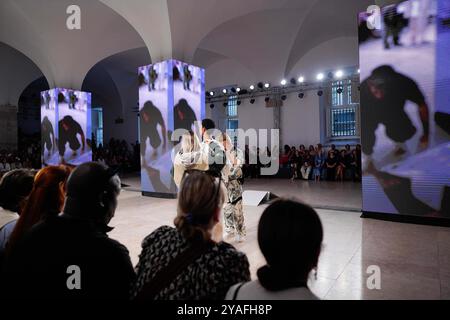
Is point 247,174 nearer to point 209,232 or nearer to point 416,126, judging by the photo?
point 416,126

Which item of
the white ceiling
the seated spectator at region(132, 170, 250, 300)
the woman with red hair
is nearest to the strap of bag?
the seated spectator at region(132, 170, 250, 300)

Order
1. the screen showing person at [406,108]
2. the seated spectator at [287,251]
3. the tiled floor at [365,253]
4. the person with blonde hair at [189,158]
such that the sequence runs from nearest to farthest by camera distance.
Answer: the seated spectator at [287,251], the tiled floor at [365,253], the person with blonde hair at [189,158], the screen showing person at [406,108]

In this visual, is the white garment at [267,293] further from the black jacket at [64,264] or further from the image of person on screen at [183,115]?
the image of person on screen at [183,115]

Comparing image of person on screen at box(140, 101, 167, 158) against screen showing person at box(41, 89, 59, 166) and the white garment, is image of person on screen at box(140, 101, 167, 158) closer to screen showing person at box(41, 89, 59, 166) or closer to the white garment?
screen showing person at box(41, 89, 59, 166)

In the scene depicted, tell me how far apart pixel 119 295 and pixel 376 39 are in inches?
215

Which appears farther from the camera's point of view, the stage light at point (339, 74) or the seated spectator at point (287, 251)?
the stage light at point (339, 74)

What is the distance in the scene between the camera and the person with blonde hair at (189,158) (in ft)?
11.5

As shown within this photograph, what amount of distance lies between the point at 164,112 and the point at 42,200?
246 inches

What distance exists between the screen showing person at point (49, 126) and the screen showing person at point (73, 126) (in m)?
0.22

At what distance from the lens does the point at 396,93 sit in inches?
188

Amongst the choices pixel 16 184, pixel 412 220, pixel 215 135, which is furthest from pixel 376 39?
pixel 16 184

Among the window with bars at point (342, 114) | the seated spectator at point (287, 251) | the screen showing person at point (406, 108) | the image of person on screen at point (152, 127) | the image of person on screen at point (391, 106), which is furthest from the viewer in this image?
the window with bars at point (342, 114)

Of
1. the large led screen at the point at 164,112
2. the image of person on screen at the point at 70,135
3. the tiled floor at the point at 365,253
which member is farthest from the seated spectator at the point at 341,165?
the image of person on screen at the point at 70,135

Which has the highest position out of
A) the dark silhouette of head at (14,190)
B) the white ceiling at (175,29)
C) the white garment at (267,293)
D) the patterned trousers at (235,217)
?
the white ceiling at (175,29)
